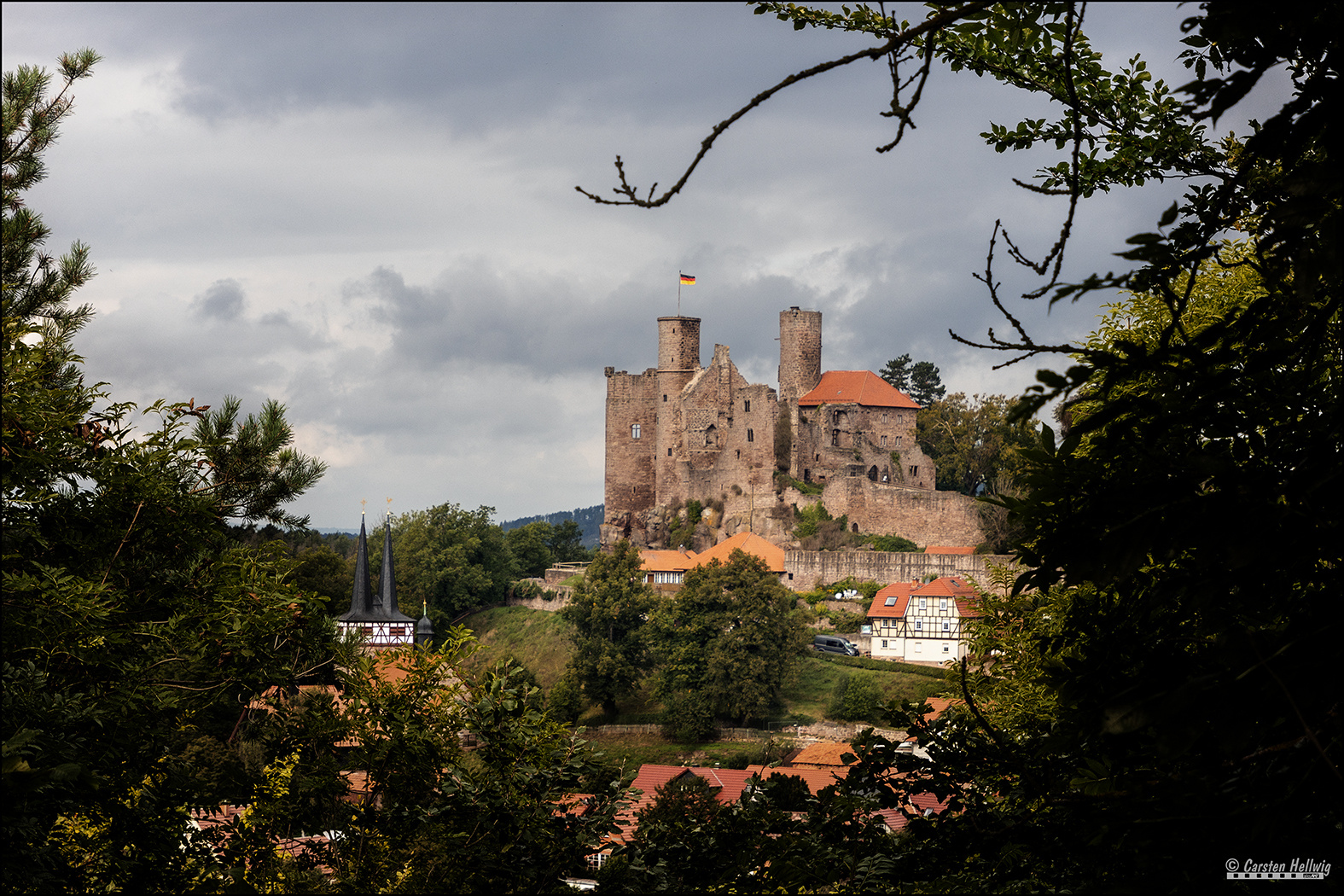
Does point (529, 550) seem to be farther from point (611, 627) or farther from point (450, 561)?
point (611, 627)

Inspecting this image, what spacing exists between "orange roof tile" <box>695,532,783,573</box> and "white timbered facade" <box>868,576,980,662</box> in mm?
6683

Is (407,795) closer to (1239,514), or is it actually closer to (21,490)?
(21,490)

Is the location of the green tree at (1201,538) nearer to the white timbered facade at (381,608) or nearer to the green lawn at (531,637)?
the white timbered facade at (381,608)

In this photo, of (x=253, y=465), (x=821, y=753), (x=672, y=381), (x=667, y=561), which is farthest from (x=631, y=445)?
(x=253, y=465)

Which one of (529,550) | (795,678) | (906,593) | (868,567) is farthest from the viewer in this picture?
(529,550)

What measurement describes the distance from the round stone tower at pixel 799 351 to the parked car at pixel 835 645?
698 inches

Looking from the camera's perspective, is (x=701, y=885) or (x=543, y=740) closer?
(x=701, y=885)

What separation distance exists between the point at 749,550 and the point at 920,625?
10.2 m

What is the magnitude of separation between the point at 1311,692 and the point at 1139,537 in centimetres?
52

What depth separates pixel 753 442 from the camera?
57656 millimetres

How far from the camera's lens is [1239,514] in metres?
2.88

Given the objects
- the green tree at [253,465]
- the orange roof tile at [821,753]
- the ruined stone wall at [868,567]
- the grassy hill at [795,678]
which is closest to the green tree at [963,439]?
the ruined stone wall at [868,567]

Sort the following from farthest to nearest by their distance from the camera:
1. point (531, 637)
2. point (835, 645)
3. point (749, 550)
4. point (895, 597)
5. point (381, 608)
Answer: point (531, 637) < point (749, 550) < point (895, 597) < point (835, 645) < point (381, 608)

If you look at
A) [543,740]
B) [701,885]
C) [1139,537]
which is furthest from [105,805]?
[1139,537]
